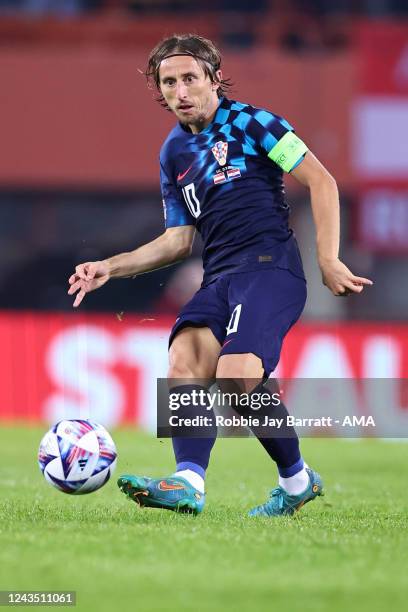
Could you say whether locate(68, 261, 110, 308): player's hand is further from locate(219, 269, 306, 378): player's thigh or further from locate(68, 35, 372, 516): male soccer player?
locate(219, 269, 306, 378): player's thigh

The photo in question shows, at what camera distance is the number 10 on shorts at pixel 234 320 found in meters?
5.61

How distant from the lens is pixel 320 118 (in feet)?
61.3

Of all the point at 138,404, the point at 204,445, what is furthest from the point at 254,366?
the point at 138,404

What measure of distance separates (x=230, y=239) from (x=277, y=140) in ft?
1.65

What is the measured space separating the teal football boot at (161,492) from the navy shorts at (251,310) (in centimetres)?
61

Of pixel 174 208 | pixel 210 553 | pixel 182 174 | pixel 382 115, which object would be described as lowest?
pixel 210 553

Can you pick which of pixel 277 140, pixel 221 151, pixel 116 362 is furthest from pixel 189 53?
pixel 116 362

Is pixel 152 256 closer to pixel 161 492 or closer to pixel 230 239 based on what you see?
pixel 230 239

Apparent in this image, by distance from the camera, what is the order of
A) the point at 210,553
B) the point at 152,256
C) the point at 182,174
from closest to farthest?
1. the point at 210,553
2. the point at 182,174
3. the point at 152,256

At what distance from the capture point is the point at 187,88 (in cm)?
582

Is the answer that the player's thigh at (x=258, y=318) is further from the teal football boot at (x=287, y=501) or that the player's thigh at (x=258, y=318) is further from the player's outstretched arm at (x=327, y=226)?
the teal football boot at (x=287, y=501)

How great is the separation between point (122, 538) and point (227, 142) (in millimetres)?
1975

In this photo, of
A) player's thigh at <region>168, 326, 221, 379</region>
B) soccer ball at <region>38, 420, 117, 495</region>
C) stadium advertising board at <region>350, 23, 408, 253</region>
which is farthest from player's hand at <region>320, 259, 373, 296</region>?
stadium advertising board at <region>350, 23, 408, 253</region>

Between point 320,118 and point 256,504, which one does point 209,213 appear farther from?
point 320,118
